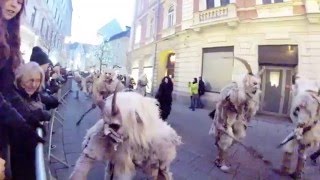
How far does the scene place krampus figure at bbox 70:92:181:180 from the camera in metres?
2.56

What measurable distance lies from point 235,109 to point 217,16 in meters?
12.8

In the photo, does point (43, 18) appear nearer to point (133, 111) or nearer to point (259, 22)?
point (259, 22)

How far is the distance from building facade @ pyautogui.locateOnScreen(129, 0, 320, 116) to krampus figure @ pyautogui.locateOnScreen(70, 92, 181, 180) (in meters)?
9.68

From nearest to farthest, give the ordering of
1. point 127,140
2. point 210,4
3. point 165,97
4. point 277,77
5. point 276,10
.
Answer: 1. point 127,140
2. point 165,97
3. point 276,10
4. point 277,77
5. point 210,4

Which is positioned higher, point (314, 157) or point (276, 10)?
point (276, 10)

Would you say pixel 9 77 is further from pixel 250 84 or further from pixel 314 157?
pixel 314 157

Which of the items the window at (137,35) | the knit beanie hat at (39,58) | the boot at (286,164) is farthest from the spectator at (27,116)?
the window at (137,35)

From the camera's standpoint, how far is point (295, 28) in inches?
562

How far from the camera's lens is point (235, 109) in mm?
5449

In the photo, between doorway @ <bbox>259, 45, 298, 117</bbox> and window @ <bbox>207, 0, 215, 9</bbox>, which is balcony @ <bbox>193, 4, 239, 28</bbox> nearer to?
window @ <bbox>207, 0, 215, 9</bbox>

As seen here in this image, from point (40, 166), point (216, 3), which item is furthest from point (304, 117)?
point (216, 3)

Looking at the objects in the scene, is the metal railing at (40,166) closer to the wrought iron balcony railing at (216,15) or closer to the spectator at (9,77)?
the spectator at (9,77)

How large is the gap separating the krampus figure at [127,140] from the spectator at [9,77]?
0.78 metres

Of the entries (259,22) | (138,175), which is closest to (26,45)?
(259,22)
